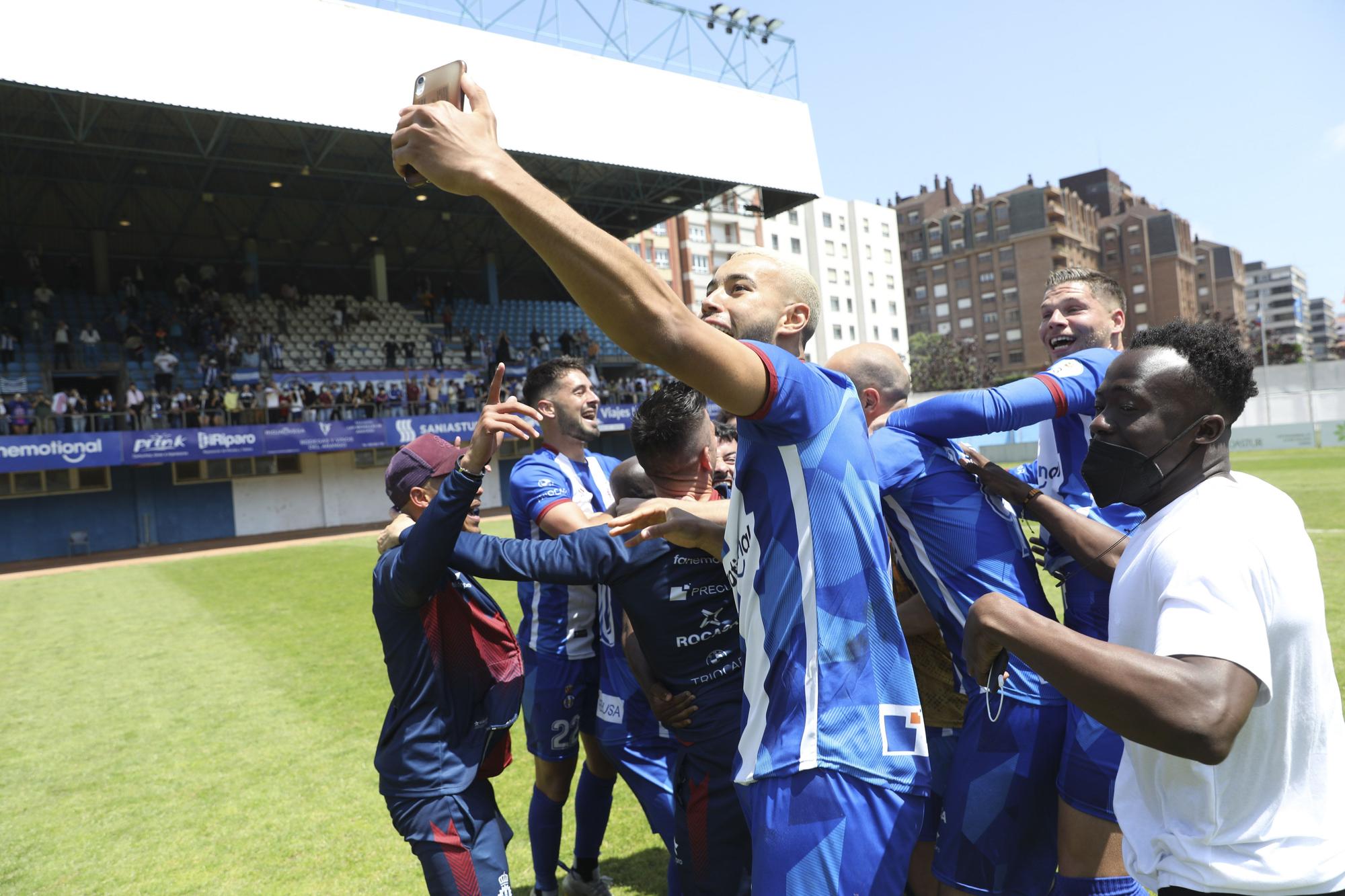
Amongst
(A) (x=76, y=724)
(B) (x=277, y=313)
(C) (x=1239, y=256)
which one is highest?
(C) (x=1239, y=256)

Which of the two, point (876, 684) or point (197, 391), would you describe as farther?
point (197, 391)

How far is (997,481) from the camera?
2818 mm

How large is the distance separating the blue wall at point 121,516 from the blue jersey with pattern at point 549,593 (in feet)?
100.0

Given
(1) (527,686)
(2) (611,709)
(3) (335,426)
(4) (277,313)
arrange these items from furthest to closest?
1. (4) (277,313)
2. (3) (335,426)
3. (1) (527,686)
4. (2) (611,709)

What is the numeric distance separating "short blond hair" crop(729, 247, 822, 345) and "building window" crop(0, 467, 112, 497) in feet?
104

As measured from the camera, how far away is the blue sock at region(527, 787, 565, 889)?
167 inches

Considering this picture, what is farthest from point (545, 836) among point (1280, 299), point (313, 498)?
point (1280, 299)

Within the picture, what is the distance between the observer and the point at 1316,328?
184 meters

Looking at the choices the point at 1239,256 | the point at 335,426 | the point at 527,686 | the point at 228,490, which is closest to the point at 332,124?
the point at 335,426

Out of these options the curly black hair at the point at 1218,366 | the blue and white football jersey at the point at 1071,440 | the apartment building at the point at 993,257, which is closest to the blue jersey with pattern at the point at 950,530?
the blue and white football jersey at the point at 1071,440

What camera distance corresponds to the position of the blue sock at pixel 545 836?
425cm

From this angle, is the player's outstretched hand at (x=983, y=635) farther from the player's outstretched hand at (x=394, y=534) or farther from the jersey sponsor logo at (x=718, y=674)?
the player's outstretched hand at (x=394, y=534)

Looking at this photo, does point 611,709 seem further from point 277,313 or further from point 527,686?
point 277,313

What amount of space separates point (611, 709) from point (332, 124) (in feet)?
71.3
